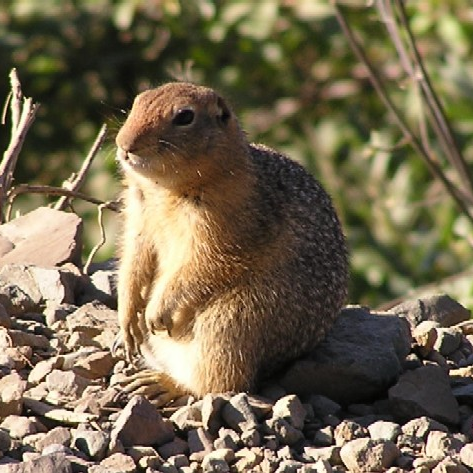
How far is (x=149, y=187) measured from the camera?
245 inches

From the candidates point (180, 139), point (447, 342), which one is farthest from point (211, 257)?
point (447, 342)

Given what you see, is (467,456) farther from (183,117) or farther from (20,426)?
(183,117)

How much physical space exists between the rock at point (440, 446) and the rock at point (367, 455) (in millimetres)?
158

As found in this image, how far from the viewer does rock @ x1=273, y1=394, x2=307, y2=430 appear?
5648 millimetres

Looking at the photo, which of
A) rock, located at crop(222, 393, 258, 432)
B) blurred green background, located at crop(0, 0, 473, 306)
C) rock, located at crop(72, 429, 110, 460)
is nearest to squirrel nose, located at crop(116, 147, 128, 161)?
rock, located at crop(222, 393, 258, 432)

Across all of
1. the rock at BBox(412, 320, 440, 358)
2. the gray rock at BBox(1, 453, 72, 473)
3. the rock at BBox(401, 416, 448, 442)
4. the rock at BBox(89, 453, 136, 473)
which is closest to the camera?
the gray rock at BBox(1, 453, 72, 473)

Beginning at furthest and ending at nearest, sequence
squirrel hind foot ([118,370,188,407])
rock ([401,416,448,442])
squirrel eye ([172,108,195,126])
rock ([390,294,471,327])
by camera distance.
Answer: rock ([390,294,471,327]) → squirrel eye ([172,108,195,126]) → squirrel hind foot ([118,370,188,407]) → rock ([401,416,448,442])

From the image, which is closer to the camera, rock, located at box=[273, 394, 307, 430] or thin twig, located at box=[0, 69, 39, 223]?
rock, located at box=[273, 394, 307, 430]

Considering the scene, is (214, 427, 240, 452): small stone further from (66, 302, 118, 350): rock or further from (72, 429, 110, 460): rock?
(66, 302, 118, 350): rock

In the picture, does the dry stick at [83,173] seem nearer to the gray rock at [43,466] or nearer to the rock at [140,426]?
the rock at [140,426]

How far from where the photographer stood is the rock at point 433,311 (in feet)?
23.3

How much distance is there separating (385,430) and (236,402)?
0.56 meters

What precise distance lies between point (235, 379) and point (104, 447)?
83cm

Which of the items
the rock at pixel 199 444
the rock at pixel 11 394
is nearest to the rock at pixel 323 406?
the rock at pixel 199 444
